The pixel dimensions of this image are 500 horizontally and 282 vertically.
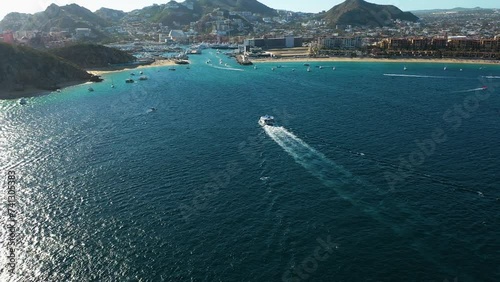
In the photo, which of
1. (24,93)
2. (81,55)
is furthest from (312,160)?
(81,55)

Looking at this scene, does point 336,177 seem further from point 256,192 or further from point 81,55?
point 81,55

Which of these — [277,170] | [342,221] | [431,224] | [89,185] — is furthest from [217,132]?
[431,224]

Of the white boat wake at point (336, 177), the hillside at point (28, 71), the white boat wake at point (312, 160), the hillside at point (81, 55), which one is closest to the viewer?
the white boat wake at point (336, 177)

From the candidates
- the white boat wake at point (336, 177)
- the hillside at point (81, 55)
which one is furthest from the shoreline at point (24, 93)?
the white boat wake at point (336, 177)

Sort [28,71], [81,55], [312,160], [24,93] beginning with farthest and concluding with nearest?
[81,55] → [28,71] → [24,93] → [312,160]

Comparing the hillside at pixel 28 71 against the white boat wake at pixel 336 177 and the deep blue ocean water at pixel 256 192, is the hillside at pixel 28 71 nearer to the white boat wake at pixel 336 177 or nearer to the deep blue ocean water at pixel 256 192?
the deep blue ocean water at pixel 256 192

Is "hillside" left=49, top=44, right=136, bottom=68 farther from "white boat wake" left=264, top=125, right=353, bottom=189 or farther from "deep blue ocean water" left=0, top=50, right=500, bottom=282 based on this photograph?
"white boat wake" left=264, top=125, right=353, bottom=189
